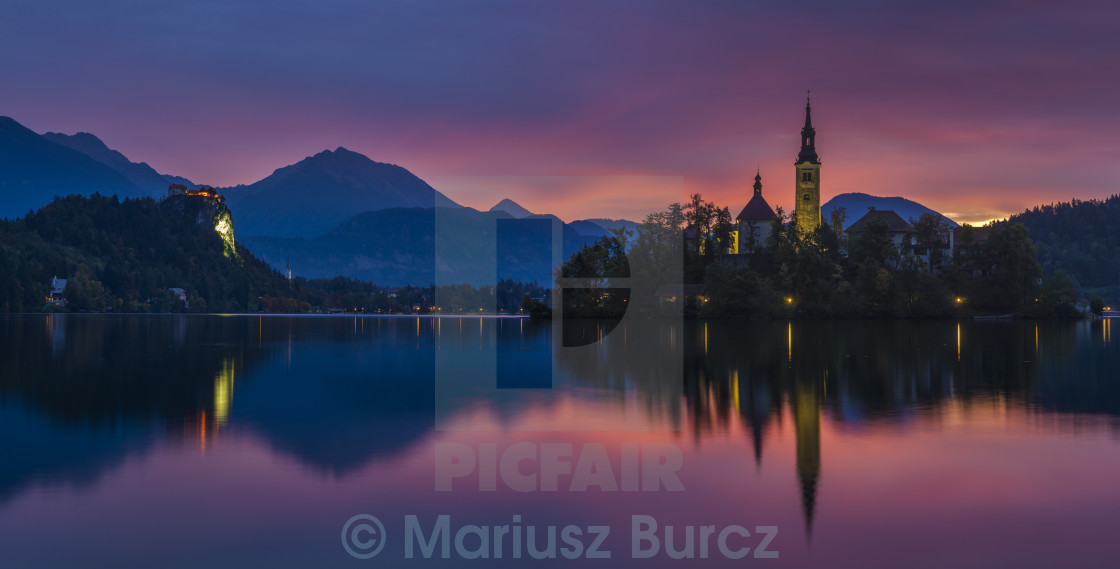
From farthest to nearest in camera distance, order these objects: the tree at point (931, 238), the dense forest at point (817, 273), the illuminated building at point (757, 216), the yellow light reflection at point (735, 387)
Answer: the illuminated building at point (757, 216), the tree at point (931, 238), the dense forest at point (817, 273), the yellow light reflection at point (735, 387)

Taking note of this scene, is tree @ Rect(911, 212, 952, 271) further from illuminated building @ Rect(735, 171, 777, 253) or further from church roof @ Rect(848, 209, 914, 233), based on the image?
illuminated building @ Rect(735, 171, 777, 253)

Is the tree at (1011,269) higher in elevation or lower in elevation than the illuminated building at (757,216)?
lower

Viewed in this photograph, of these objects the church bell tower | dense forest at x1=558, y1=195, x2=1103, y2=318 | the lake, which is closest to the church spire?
the church bell tower

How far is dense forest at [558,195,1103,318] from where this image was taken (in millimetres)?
127062

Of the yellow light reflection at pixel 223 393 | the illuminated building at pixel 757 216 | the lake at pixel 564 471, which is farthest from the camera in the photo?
the illuminated building at pixel 757 216

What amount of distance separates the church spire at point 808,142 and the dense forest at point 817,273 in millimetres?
33958

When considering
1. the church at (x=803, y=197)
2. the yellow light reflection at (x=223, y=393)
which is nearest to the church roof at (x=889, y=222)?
the church at (x=803, y=197)

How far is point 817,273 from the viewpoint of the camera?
5202 inches

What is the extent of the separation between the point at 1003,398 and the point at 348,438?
2305 cm

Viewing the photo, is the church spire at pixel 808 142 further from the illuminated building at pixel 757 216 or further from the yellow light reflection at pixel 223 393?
the yellow light reflection at pixel 223 393

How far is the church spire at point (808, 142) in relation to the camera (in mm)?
172000

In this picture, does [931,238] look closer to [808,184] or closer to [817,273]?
[817,273]

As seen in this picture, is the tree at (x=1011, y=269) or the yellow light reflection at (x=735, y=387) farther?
the tree at (x=1011, y=269)

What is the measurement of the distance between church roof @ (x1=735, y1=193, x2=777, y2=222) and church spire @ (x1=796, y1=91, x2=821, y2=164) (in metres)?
11.6
